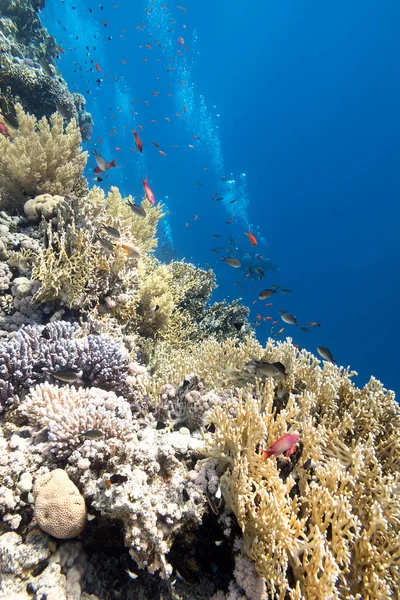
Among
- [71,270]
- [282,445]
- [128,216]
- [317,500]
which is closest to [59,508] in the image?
[282,445]

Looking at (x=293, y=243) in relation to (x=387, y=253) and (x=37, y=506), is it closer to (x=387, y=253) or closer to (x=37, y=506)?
(x=387, y=253)

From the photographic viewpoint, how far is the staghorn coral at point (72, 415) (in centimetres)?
262

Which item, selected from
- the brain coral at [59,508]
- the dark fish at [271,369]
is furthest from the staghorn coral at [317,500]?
the brain coral at [59,508]

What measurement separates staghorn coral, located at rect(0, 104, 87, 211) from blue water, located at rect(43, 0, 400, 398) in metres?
55.8

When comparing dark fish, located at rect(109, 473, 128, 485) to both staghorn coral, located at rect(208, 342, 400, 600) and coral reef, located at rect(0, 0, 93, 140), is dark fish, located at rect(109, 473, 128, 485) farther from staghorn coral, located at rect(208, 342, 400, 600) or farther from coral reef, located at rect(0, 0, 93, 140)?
coral reef, located at rect(0, 0, 93, 140)

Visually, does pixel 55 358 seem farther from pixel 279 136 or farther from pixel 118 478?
pixel 279 136

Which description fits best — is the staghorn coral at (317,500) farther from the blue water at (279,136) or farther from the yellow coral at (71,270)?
the blue water at (279,136)

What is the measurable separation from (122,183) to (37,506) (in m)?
78.5

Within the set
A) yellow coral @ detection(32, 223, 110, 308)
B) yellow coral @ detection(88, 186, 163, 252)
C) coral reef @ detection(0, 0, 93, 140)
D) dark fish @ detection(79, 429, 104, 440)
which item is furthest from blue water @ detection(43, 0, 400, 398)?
dark fish @ detection(79, 429, 104, 440)

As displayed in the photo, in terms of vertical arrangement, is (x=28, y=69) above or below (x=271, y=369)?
above

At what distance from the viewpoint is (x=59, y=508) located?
2.13 meters

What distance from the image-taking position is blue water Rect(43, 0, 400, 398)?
2559 inches

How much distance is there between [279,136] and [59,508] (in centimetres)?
9044

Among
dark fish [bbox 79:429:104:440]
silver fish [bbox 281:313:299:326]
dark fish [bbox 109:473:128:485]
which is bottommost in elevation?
dark fish [bbox 109:473:128:485]
